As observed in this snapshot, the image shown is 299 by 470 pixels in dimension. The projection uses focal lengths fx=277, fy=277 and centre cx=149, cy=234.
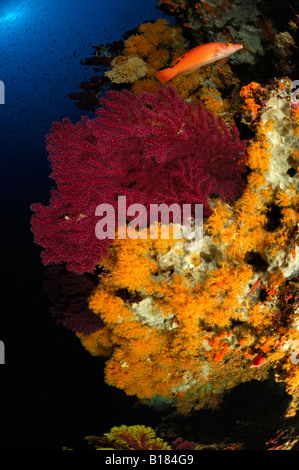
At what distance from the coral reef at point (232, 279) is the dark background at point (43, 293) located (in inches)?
24.7

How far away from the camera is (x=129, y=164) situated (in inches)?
86.0

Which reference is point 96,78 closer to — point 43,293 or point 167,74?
point 167,74

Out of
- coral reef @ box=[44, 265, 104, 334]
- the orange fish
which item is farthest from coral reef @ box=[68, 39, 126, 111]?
coral reef @ box=[44, 265, 104, 334]

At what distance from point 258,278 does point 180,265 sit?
0.69m

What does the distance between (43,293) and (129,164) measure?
57.4 inches

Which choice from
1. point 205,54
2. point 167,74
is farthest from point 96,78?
point 205,54

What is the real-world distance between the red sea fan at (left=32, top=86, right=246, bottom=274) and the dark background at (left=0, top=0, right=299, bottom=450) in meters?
0.41

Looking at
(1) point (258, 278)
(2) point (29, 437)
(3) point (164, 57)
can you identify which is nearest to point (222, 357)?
(1) point (258, 278)

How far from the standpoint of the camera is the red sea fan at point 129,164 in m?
2.04

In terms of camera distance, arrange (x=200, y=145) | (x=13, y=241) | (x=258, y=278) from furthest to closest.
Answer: (x=13, y=241), (x=258, y=278), (x=200, y=145)

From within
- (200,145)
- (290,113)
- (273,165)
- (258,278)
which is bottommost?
(258,278)

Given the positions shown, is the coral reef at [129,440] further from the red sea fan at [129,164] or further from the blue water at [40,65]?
the blue water at [40,65]

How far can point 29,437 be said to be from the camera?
9.29 ft
